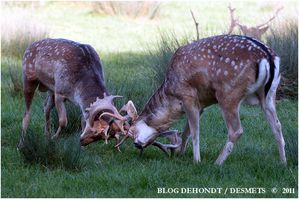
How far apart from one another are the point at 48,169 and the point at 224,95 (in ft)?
6.59

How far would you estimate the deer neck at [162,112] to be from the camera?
8016 millimetres

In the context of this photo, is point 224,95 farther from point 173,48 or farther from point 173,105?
point 173,48

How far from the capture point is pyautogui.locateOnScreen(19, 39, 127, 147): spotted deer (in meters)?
7.77

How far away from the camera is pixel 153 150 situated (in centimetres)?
850

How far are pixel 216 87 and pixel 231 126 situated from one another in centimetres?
44

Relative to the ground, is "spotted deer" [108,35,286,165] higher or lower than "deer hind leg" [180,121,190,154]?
higher

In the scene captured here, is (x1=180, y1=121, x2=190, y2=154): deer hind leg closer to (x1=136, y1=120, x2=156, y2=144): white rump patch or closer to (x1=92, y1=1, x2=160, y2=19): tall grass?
(x1=136, y1=120, x2=156, y2=144): white rump patch

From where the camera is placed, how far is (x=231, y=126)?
7.51 meters

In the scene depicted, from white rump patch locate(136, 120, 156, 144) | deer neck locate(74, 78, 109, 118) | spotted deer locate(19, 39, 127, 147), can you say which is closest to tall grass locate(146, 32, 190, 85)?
spotted deer locate(19, 39, 127, 147)

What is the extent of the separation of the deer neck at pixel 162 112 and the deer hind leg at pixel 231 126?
2.29 ft

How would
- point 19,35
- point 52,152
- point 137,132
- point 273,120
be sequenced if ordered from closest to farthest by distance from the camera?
point 52,152 → point 273,120 → point 137,132 → point 19,35

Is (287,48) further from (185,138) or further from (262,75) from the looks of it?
(262,75)

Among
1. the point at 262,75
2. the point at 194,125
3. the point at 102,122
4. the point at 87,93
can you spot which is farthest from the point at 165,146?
the point at 262,75

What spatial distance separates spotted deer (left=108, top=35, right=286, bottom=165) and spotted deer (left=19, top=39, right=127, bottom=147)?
1.54 ft
